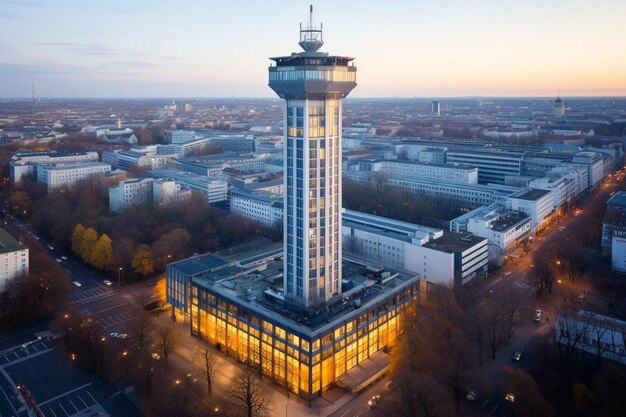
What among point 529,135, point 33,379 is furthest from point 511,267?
point 529,135

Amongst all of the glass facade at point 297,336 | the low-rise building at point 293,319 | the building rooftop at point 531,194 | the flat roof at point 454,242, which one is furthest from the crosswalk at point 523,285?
the building rooftop at point 531,194

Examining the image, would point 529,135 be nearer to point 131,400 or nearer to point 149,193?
point 149,193

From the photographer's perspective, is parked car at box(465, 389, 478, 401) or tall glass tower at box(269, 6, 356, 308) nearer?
parked car at box(465, 389, 478, 401)

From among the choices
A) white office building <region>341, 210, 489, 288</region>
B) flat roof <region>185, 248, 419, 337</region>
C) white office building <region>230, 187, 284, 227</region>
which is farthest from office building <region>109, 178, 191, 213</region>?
flat roof <region>185, 248, 419, 337</region>

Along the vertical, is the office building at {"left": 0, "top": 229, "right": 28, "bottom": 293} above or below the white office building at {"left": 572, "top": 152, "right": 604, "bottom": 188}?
below

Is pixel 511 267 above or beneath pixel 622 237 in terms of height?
beneath

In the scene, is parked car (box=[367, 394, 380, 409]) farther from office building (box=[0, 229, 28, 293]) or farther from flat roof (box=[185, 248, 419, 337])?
office building (box=[0, 229, 28, 293])

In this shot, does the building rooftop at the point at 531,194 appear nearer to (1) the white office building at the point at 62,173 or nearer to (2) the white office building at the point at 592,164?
(2) the white office building at the point at 592,164
